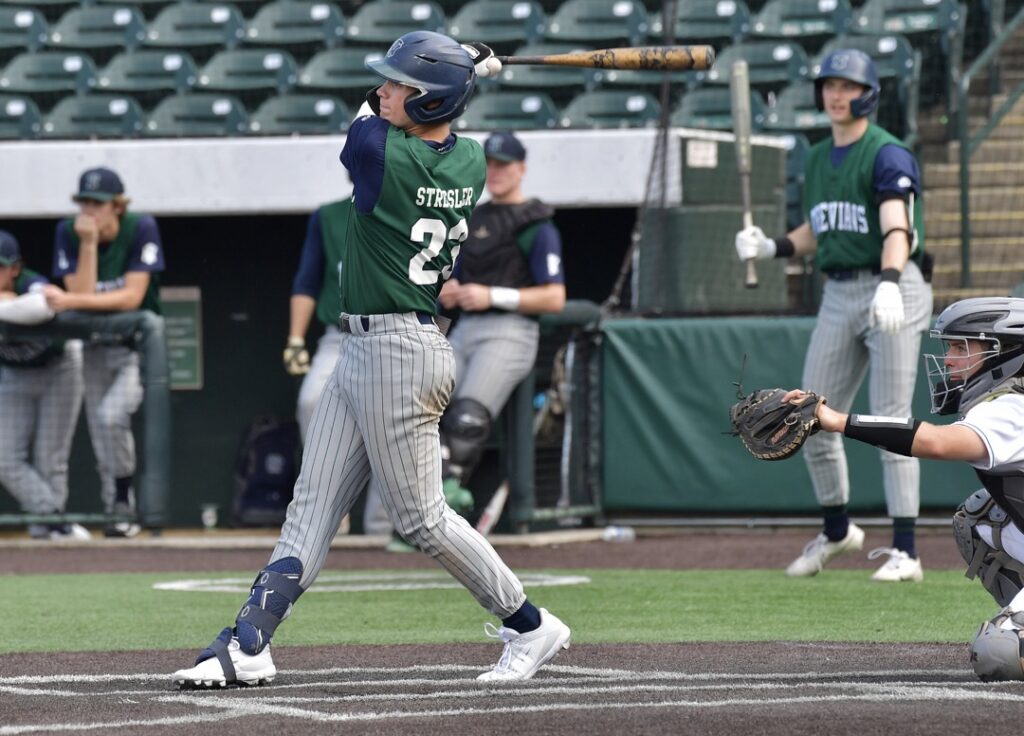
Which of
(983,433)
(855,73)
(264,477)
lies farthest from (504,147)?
(983,433)

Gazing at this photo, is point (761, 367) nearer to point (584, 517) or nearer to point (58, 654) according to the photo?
point (584, 517)

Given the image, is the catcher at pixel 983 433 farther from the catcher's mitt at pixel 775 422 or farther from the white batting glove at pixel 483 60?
the white batting glove at pixel 483 60

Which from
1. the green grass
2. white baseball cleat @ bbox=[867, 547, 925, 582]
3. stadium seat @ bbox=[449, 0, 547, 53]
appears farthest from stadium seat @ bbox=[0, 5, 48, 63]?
white baseball cleat @ bbox=[867, 547, 925, 582]

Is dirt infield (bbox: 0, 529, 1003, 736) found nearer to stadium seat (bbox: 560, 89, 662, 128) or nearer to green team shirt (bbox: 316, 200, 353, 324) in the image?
green team shirt (bbox: 316, 200, 353, 324)

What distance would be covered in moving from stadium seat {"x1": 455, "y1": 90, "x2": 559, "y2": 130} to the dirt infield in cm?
693

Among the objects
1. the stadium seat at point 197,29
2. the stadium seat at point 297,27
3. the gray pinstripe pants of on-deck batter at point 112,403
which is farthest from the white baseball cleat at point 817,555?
the stadium seat at point 197,29

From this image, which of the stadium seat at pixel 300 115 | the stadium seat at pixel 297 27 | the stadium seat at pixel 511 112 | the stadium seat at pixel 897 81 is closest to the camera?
the stadium seat at pixel 897 81

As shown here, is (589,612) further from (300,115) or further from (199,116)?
(199,116)

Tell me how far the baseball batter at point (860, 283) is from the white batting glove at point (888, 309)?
0.16 meters

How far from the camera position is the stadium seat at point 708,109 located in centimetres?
1153

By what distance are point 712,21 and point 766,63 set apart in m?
0.56

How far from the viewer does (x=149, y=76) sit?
12.5 meters

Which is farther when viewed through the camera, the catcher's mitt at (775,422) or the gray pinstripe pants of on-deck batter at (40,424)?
the gray pinstripe pants of on-deck batter at (40,424)

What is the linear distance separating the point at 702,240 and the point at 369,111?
227 inches
